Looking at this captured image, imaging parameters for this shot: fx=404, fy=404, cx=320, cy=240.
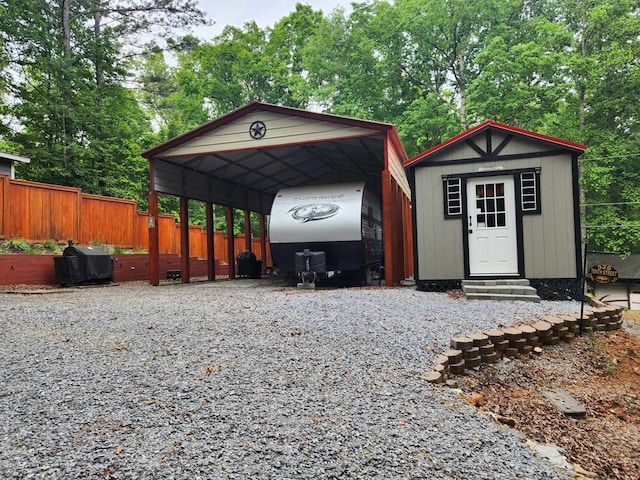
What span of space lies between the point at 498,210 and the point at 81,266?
1000 cm

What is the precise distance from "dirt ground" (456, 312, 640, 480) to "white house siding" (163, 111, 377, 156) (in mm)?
6267

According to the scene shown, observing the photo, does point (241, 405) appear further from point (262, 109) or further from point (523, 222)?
point (262, 109)

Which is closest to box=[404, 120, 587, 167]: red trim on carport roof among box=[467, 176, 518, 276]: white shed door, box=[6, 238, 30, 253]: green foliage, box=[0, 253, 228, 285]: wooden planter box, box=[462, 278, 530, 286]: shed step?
box=[467, 176, 518, 276]: white shed door

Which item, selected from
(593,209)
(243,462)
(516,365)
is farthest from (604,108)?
(243,462)

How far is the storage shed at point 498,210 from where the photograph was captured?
7.33m

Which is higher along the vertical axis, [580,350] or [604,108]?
[604,108]

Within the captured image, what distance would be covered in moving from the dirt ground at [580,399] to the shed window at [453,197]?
3.36m

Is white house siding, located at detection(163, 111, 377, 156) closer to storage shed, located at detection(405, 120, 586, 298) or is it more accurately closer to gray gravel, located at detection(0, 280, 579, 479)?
storage shed, located at detection(405, 120, 586, 298)

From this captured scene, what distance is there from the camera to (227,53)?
2616 cm

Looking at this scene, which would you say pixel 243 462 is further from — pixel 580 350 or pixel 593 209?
pixel 593 209

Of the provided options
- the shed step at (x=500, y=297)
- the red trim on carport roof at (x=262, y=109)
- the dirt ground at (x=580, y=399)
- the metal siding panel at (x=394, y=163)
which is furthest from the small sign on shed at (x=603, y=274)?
the dirt ground at (x=580, y=399)

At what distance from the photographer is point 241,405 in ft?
8.14

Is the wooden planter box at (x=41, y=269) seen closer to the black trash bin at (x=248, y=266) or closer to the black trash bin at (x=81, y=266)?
the black trash bin at (x=81, y=266)

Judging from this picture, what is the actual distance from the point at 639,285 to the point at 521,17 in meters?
14.9
